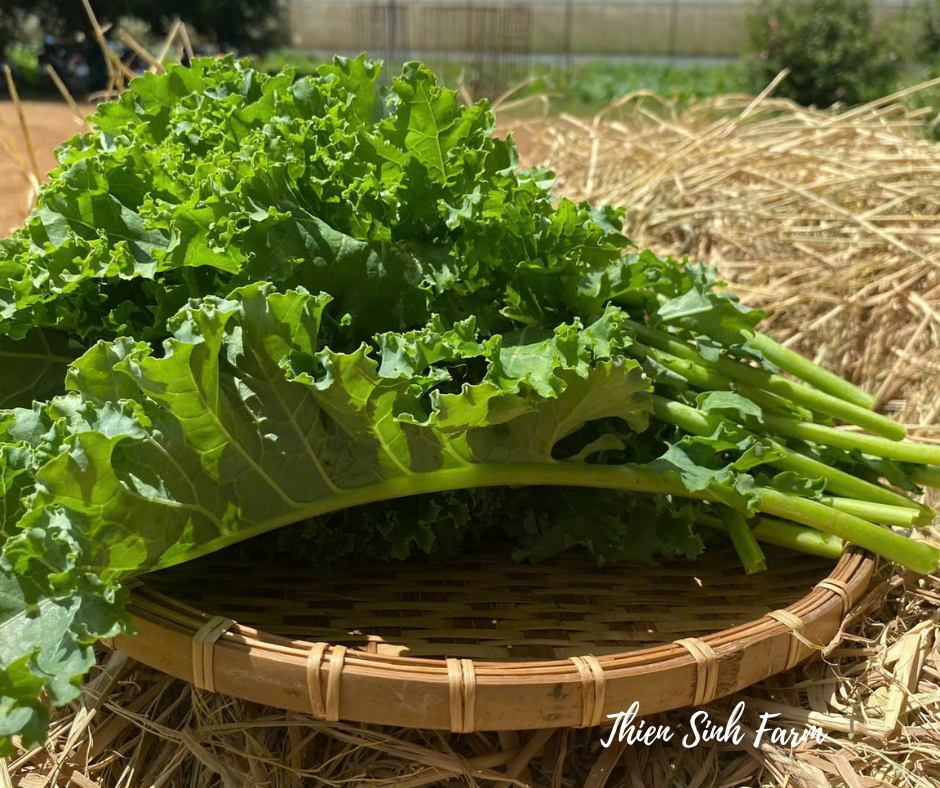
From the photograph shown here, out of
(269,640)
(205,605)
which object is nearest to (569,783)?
(269,640)

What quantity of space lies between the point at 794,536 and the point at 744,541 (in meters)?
0.16

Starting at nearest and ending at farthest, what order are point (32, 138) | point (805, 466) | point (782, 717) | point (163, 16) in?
point (782, 717) < point (805, 466) < point (32, 138) < point (163, 16)

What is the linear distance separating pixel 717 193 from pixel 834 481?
193 cm

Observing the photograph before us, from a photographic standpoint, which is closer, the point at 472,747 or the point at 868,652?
the point at 472,747

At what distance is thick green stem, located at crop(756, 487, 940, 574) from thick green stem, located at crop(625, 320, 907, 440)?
0.27 metres

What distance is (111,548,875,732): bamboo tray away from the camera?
156cm

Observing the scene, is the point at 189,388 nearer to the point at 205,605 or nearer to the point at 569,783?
the point at 205,605

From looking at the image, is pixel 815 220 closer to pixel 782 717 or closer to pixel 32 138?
pixel 782 717

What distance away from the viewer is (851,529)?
2.05m

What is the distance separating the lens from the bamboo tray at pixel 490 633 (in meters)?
1.56

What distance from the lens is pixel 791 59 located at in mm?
14672

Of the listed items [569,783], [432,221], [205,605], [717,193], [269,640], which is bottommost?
[569,783]

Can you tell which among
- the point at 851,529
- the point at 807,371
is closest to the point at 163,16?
the point at 807,371

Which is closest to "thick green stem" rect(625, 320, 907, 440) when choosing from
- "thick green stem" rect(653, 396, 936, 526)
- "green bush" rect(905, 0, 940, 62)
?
"thick green stem" rect(653, 396, 936, 526)
